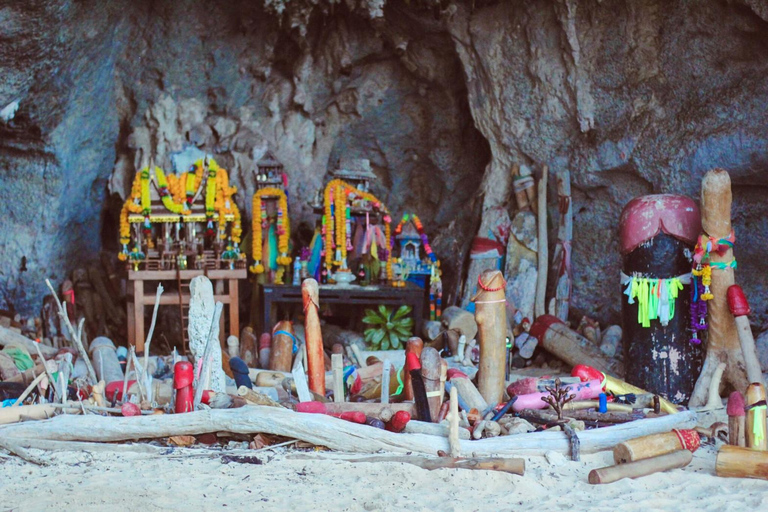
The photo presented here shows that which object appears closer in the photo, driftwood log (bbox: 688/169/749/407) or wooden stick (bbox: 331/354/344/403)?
wooden stick (bbox: 331/354/344/403)

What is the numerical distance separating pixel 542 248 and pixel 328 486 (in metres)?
6.59

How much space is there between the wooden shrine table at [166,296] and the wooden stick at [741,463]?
254 inches

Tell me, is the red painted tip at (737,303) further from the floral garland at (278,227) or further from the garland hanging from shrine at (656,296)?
the floral garland at (278,227)

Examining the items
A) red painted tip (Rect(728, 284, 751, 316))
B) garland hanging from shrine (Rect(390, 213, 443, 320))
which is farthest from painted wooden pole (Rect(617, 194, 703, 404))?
garland hanging from shrine (Rect(390, 213, 443, 320))

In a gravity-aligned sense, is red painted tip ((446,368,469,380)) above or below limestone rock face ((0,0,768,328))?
below

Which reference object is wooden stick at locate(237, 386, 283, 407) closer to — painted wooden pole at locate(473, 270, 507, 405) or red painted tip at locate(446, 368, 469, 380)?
red painted tip at locate(446, 368, 469, 380)

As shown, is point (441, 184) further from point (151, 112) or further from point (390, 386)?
point (390, 386)

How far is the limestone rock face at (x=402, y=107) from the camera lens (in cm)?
987

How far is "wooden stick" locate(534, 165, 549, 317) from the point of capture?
1143cm

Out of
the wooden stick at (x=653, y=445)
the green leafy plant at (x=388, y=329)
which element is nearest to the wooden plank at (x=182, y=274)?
the green leafy plant at (x=388, y=329)

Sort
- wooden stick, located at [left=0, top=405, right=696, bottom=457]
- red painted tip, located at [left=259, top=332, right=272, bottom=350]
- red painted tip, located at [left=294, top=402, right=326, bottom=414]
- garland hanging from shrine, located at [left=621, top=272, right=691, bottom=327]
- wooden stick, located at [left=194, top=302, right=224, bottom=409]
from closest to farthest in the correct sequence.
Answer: wooden stick, located at [left=0, top=405, right=696, bottom=457]
red painted tip, located at [left=294, top=402, right=326, bottom=414]
wooden stick, located at [left=194, top=302, right=224, bottom=409]
garland hanging from shrine, located at [left=621, top=272, right=691, bottom=327]
red painted tip, located at [left=259, top=332, right=272, bottom=350]

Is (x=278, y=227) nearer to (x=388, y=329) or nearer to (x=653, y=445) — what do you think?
(x=388, y=329)

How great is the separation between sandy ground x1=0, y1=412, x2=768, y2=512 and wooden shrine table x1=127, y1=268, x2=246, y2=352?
4625 mm

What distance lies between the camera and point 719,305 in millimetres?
7727
